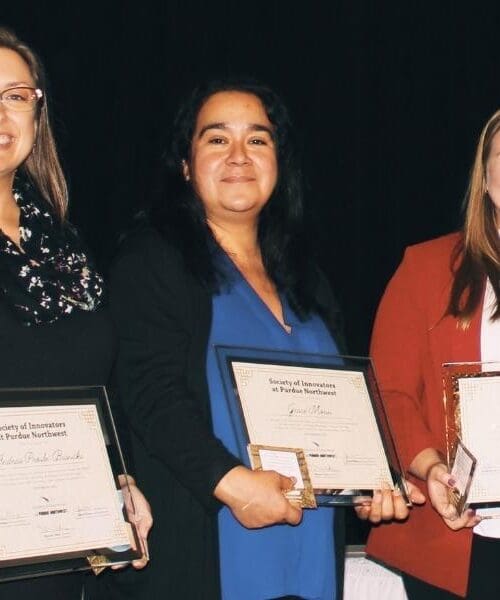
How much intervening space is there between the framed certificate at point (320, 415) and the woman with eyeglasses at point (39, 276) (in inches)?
11.5

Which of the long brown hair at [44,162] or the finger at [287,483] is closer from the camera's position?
the finger at [287,483]

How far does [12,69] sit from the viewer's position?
2.40 m

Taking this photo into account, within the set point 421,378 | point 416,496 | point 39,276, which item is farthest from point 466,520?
point 39,276

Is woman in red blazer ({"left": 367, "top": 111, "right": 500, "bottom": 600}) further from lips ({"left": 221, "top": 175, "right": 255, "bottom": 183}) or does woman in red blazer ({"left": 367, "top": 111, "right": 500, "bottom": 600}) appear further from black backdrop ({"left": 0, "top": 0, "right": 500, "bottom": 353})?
black backdrop ({"left": 0, "top": 0, "right": 500, "bottom": 353})

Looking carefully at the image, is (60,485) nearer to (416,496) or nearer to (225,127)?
(416,496)

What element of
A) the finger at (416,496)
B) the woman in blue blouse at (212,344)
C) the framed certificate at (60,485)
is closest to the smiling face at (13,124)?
the woman in blue blouse at (212,344)

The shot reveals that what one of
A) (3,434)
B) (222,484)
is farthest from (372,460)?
(3,434)

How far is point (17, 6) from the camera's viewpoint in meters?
4.35

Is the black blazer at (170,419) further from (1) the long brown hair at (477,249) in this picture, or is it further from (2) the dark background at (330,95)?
(2) the dark background at (330,95)

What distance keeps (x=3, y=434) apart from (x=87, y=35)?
2.65m

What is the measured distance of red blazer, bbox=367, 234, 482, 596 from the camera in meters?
2.72

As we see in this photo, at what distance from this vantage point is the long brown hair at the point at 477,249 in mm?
2791

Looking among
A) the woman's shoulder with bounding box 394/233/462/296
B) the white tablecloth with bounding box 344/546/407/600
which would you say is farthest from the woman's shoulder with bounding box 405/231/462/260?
the white tablecloth with bounding box 344/546/407/600

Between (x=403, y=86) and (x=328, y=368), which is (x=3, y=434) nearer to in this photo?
(x=328, y=368)
